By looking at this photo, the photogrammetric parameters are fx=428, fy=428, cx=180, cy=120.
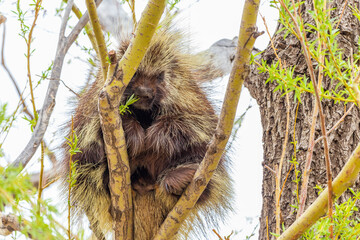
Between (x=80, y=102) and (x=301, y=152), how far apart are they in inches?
41.5

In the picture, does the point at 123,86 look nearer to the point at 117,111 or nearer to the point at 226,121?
the point at 117,111

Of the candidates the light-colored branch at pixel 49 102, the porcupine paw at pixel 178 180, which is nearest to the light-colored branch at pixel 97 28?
the light-colored branch at pixel 49 102

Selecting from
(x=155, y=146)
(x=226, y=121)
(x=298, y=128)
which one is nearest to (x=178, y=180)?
(x=155, y=146)

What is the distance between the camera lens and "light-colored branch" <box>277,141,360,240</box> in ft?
2.98

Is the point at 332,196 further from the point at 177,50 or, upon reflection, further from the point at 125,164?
the point at 177,50

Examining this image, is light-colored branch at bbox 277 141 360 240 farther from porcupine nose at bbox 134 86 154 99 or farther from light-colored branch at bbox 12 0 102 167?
porcupine nose at bbox 134 86 154 99

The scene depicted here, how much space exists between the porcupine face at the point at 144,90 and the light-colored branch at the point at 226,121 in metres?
0.43

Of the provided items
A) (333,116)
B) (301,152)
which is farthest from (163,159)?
(333,116)

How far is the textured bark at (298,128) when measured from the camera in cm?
174

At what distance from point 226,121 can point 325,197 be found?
0.35m

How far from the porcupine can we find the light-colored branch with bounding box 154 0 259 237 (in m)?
0.12

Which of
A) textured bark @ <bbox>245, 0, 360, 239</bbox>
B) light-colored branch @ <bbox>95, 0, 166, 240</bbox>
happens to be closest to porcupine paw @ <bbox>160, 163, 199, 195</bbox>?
light-colored branch @ <bbox>95, 0, 166, 240</bbox>

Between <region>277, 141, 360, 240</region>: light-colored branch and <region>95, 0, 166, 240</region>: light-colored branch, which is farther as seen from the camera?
<region>95, 0, 166, 240</region>: light-colored branch

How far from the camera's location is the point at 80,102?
2074 mm
